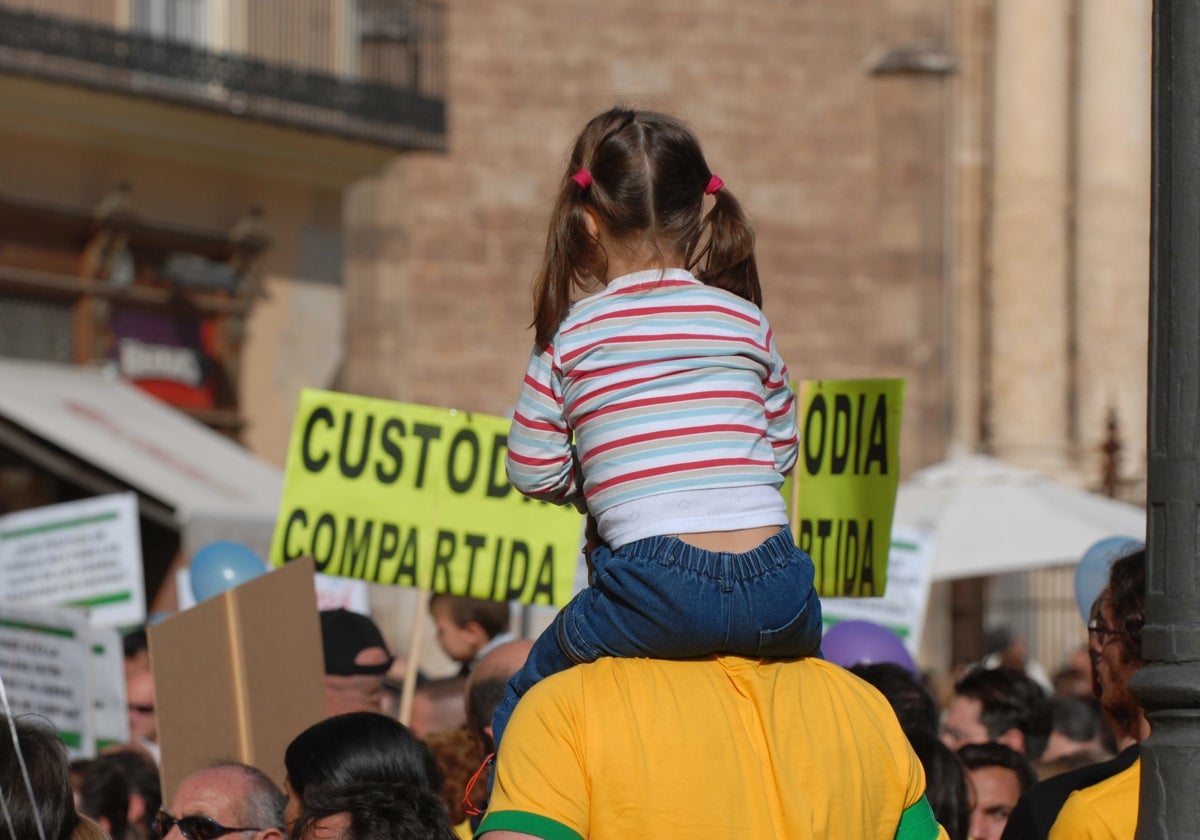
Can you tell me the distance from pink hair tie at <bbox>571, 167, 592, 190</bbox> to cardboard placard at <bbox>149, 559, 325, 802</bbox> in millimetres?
2164

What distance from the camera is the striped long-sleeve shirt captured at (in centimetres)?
355

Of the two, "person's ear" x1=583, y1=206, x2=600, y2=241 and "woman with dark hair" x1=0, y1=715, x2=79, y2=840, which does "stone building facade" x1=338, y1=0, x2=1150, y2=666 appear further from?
"person's ear" x1=583, y1=206, x2=600, y2=241

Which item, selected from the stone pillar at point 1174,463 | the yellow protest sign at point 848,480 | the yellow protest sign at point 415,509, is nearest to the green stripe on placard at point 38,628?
the yellow protest sign at point 415,509

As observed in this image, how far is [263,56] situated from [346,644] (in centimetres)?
1218

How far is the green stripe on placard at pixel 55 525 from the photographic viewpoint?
10062 mm

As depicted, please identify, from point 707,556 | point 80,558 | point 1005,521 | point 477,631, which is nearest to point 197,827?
point 707,556

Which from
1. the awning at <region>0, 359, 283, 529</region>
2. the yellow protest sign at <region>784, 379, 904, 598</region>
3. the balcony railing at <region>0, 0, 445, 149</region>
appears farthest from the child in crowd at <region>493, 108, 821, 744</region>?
the balcony railing at <region>0, 0, 445, 149</region>

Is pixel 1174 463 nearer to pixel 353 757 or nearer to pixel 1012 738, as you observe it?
pixel 353 757

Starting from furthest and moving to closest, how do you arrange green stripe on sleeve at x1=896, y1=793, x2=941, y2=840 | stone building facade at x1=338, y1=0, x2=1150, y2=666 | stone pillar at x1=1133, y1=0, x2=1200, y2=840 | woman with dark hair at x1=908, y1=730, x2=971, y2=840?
stone building facade at x1=338, y1=0, x2=1150, y2=666
woman with dark hair at x1=908, y1=730, x2=971, y2=840
green stripe on sleeve at x1=896, y1=793, x2=941, y2=840
stone pillar at x1=1133, y1=0, x2=1200, y2=840

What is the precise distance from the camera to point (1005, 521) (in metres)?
14.3

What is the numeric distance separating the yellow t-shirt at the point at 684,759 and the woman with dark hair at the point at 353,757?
1162 mm

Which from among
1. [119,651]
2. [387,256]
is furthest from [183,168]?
[119,651]

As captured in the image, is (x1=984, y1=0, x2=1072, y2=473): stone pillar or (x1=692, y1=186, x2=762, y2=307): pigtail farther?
(x1=984, y1=0, x2=1072, y2=473): stone pillar

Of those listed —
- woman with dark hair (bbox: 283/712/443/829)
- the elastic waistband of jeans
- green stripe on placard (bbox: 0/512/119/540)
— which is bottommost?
green stripe on placard (bbox: 0/512/119/540)
